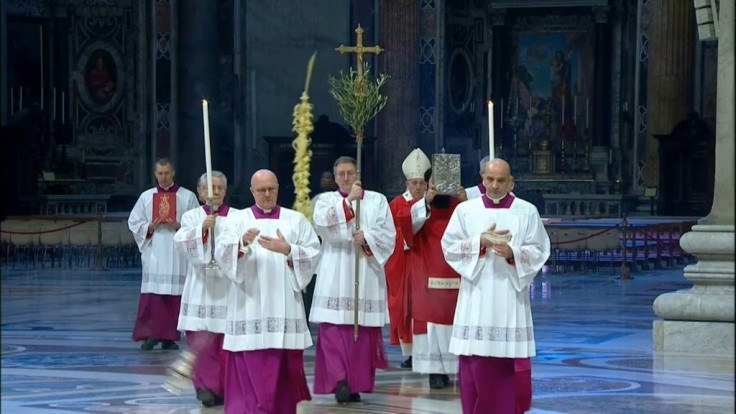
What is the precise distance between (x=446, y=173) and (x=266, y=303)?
1.62 m

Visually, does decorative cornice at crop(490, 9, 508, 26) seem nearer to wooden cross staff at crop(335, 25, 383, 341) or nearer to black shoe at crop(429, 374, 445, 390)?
black shoe at crop(429, 374, 445, 390)

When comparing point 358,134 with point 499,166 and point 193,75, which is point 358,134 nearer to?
point 499,166

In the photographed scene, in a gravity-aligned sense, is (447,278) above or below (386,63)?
below

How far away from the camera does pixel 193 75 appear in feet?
94.2

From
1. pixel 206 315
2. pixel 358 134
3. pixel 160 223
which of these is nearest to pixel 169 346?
pixel 160 223

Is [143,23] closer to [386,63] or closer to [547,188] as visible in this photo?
[386,63]

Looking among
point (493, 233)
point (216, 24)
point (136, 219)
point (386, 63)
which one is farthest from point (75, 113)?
point (493, 233)

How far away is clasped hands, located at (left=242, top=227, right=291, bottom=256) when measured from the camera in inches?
322

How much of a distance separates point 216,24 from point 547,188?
7.42 m

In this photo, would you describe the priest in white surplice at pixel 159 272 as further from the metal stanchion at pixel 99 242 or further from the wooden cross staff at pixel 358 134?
the metal stanchion at pixel 99 242

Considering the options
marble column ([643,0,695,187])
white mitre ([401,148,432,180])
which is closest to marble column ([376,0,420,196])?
marble column ([643,0,695,187])

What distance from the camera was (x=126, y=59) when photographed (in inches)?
1178

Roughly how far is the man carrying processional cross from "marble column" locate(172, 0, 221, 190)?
18320 mm

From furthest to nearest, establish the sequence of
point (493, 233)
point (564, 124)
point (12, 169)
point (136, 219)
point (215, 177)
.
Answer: point (564, 124) → point (12, 169) → point (136, 219) → point (215, 177) → point (493, 233)
